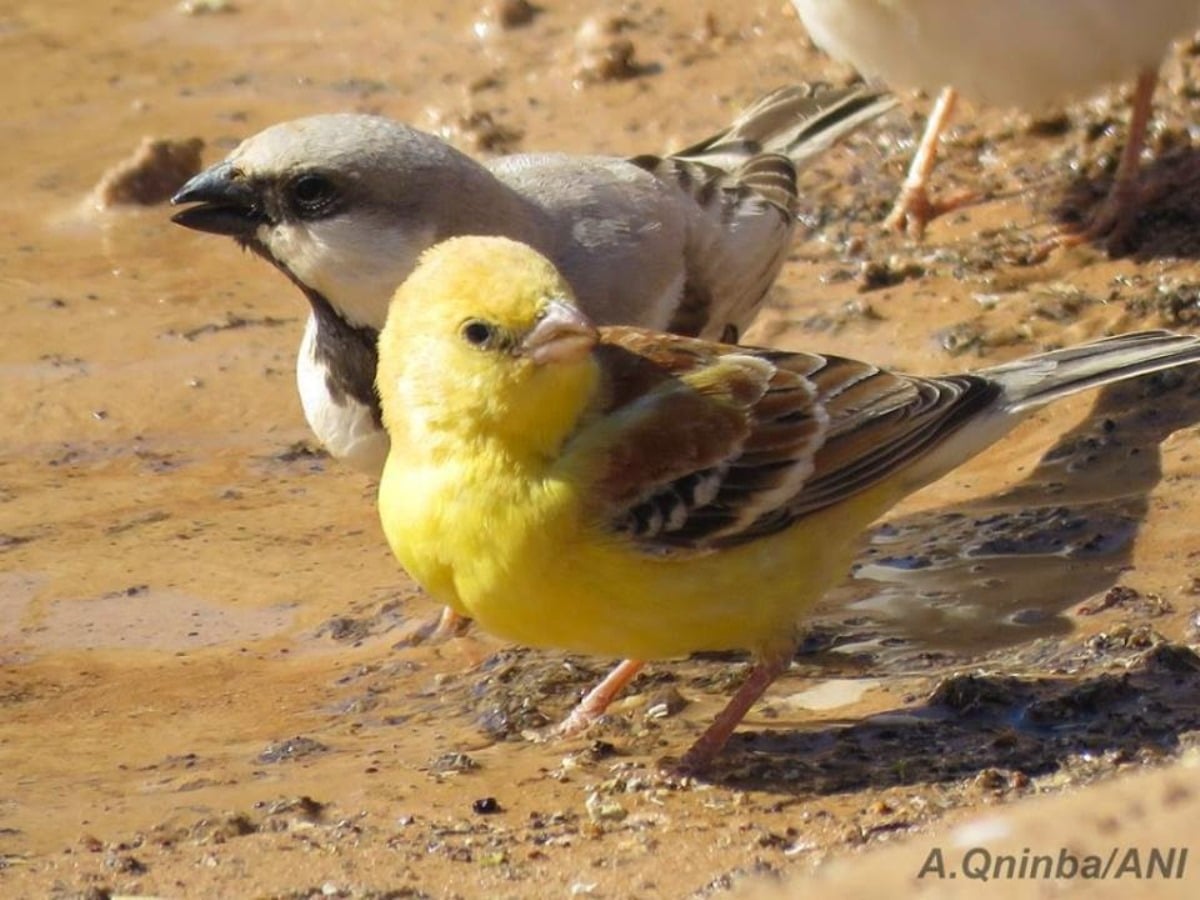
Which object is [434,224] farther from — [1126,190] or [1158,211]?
[1158,211]

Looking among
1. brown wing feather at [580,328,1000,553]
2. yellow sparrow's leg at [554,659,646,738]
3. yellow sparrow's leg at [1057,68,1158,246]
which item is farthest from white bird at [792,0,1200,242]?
yellow sparrow's leg at [554,659,646,738]

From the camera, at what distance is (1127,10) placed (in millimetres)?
A: 8078

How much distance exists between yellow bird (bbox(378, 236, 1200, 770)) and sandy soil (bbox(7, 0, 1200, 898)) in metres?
0.42

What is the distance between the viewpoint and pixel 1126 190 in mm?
8477

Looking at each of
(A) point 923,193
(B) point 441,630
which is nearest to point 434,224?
(B) point 441,630

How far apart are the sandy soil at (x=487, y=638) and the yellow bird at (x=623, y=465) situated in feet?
1.36

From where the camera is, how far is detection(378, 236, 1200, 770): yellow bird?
16.5 feet

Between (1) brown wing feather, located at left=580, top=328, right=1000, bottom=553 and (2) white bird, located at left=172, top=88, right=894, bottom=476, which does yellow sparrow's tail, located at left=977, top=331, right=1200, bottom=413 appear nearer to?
(1) brown wing feather, located at left=580, top=328, right=1000, bottom=553

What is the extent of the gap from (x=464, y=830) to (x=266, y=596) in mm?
2062

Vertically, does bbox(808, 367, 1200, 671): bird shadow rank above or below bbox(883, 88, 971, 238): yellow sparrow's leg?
below

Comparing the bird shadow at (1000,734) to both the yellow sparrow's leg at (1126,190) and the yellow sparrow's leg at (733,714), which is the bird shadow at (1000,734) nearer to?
the yellow sparrow's leg at (733,714)

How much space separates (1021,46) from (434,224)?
9.21 feet

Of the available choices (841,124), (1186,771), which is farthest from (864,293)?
(1186,771)

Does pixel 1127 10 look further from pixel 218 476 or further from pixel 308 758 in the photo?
pixel 308 758
